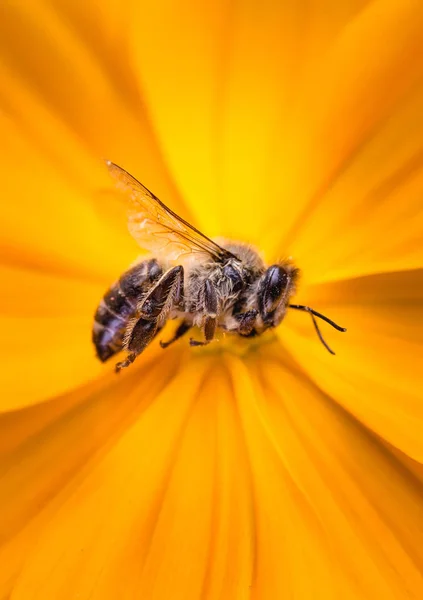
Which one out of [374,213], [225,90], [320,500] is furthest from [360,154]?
[320,500]

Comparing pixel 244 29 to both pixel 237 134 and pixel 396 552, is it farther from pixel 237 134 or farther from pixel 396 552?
pixel 396 552

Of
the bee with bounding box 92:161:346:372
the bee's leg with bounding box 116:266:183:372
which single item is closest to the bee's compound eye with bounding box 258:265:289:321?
the bee with bounding box 92:161:346:372

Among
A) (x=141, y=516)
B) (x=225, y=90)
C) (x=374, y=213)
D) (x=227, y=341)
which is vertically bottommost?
(x=141, y=516)

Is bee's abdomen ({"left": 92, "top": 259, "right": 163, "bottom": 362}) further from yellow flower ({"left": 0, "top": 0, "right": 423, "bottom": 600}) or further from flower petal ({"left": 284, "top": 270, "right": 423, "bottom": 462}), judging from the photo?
flower petal ({"left": 284, "top": 270, "right": 423, "bottom": 462})

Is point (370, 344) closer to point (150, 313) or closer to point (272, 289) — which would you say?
point (272, 289)

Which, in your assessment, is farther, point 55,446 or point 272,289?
point 55,446

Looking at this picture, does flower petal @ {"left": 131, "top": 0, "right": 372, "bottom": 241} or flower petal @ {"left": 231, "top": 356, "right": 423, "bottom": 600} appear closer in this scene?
flower petal @ {"left": 231, "top": 356, "right": 423, "bottom": 600}

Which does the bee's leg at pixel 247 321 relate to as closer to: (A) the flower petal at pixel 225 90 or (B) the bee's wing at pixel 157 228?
(B) the bee's wing at pixel 157 228

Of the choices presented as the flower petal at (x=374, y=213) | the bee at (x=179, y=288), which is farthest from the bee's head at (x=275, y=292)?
the flower petal at (x=374, y=213)
